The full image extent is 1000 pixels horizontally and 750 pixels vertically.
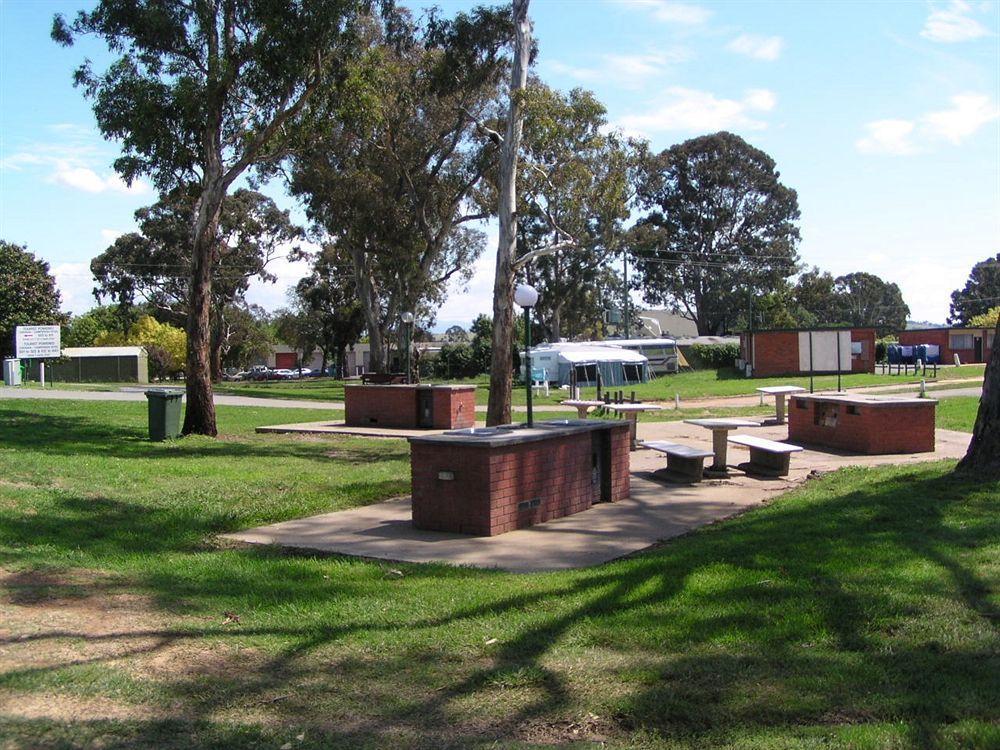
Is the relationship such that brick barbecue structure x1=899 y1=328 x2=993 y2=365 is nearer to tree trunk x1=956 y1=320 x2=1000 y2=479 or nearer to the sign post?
the sign post

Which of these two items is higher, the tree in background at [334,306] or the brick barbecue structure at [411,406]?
the tree in background at [334,306]

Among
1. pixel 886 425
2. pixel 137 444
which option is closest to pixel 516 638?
pixel 886 425

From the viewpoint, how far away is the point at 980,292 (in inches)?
4535

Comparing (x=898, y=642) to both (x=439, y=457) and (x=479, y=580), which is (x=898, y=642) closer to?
(x=479, y=580)

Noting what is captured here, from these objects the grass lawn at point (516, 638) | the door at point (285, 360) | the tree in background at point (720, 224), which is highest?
the tree in background at point (720, 224)

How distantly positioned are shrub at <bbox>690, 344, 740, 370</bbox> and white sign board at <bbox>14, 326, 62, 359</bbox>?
36195 millimetres

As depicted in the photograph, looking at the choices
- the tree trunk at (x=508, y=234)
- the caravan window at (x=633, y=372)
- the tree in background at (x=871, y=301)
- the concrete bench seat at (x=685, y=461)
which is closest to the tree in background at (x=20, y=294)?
the caravan window at (x=633, y=372)

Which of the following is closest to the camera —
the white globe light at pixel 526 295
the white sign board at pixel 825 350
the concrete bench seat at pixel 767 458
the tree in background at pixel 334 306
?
the white globe light at pixel 526 295

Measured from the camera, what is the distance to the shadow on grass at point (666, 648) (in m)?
4.31

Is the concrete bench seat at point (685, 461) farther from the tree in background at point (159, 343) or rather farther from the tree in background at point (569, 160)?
the tree in background at point (159, 343)

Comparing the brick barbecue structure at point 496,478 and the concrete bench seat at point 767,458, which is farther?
the concrete bench seat at point 767,458

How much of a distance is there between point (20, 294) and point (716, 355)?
127ft

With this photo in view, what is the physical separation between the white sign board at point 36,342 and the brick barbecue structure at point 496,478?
3504cm

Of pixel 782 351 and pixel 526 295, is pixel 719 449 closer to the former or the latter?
pixel 526 295
